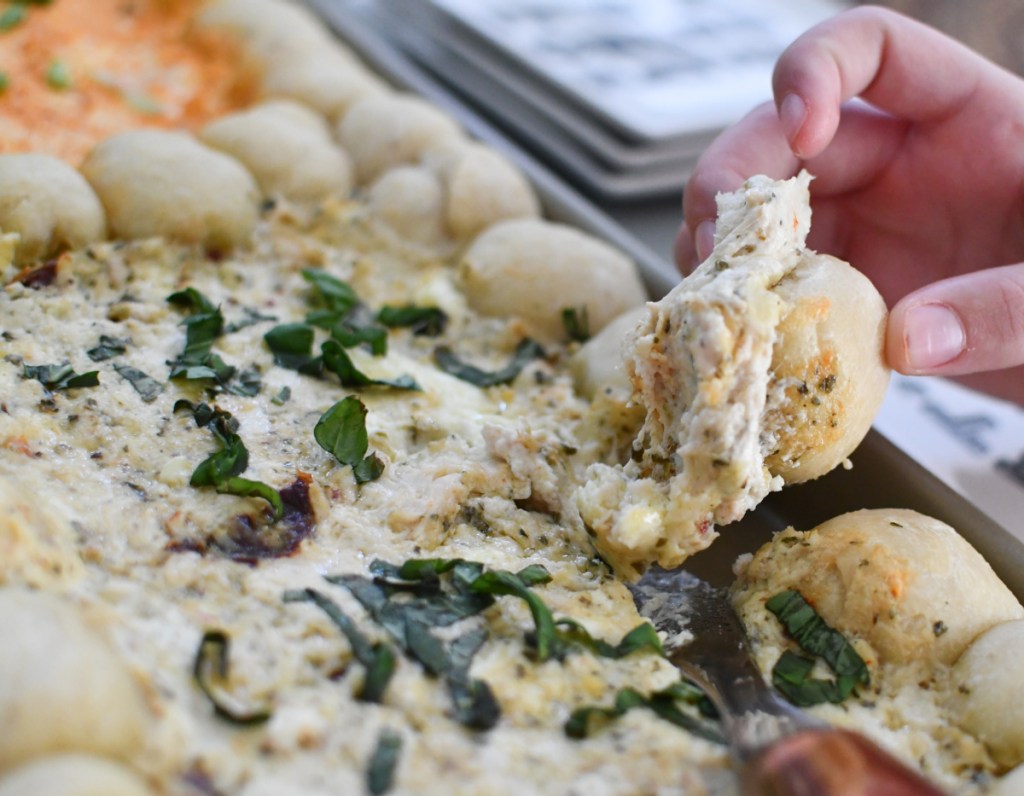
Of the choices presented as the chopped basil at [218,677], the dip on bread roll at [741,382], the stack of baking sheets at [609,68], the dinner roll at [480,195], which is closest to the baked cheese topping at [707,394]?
the dip on bread roll at [741,382]

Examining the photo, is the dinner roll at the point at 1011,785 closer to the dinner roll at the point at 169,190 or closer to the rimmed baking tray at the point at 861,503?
the rimmed baking tray at the point at 861,503

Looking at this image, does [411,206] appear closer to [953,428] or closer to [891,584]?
[891,584]

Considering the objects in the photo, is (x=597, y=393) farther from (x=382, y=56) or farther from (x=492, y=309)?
(x=382, y=56)

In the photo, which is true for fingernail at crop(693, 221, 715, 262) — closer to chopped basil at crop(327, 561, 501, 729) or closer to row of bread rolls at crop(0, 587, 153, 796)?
chopped basil at crop(327, 561, 501, 729)

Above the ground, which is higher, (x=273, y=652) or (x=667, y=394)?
(x=667, y=394)

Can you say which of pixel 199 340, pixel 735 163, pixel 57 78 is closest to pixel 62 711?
pixel 199 340

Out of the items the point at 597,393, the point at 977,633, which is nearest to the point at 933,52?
the point at 597,393

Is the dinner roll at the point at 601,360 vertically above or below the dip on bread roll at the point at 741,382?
below
